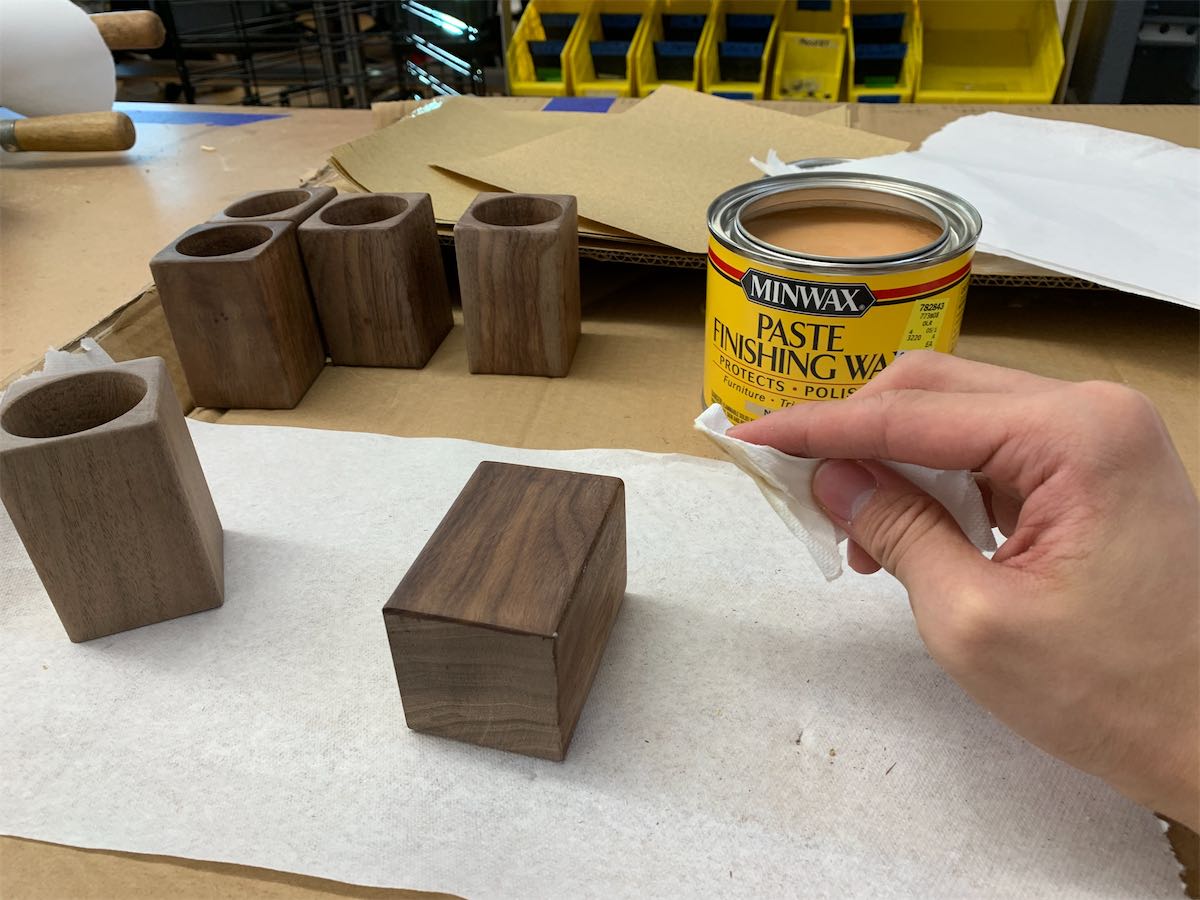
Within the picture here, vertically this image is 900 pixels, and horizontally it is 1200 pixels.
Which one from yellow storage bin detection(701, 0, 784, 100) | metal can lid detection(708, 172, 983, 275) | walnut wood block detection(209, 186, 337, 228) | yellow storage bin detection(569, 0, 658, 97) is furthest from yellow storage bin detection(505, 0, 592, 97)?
metal can lid detection(708, 172, 983, 275)

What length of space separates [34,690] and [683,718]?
344 millimetres

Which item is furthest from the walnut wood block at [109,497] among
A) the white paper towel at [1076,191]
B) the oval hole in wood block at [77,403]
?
the white paper towel at [1076,191]

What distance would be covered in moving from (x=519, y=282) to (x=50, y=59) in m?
0.85

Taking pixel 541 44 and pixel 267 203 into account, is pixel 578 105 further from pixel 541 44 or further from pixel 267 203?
pixel 267 203

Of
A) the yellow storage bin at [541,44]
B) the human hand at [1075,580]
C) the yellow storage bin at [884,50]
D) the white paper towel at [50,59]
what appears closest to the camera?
the human hand at [1075,580]

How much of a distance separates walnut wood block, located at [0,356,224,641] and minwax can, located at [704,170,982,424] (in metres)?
0.33

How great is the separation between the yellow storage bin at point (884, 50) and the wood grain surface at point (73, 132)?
1080mm

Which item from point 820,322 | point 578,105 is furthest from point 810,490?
point 578,105

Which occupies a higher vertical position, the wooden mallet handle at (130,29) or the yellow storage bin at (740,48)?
the wooden mallet handle at (130,29)

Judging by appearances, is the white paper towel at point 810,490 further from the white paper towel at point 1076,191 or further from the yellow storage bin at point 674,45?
the yellow storage bin at point 674,45

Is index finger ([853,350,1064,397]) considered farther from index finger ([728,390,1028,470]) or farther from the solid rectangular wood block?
the solid rectangular wood block

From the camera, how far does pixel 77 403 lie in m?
0.48

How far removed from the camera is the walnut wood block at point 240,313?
0.60 m

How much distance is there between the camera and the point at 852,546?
0.45 meters
